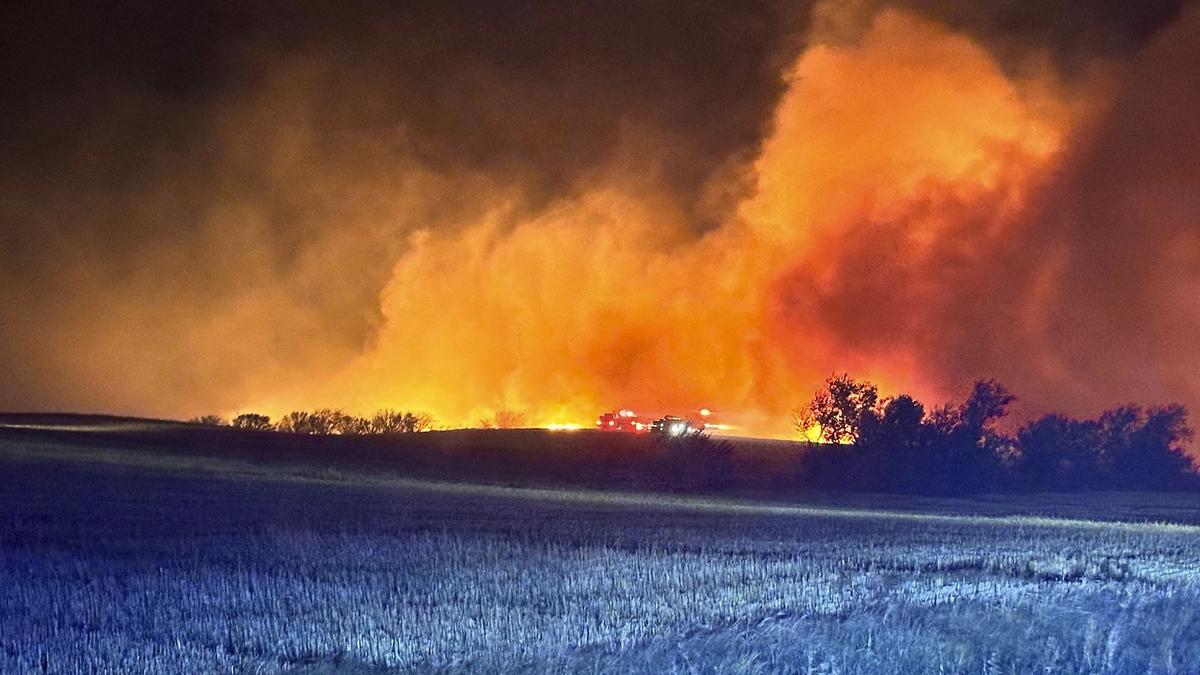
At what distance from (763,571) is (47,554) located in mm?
13520

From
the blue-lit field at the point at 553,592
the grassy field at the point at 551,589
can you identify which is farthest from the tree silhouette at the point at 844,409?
the blue-lit field at the point at 553,592

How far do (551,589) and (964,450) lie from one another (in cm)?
5778

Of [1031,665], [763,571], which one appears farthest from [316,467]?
[1031,665]

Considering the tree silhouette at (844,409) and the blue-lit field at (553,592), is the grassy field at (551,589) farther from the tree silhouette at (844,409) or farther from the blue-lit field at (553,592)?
the tree silhouette at (844,409)

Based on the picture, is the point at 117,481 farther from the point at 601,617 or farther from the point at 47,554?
→ the point at 601,617

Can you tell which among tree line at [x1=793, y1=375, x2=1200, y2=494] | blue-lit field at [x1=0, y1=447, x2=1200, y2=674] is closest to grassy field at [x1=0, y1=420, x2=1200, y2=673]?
blue-lit field at [x1=0, y1=447, x2=1200, y2=674]

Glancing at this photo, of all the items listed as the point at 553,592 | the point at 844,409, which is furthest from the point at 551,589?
the point at 844,409

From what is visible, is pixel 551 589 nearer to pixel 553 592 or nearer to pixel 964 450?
pixel 553 592

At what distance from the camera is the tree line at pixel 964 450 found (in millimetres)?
74000

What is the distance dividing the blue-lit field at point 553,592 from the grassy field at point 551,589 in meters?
0.07

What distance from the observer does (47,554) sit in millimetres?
25359

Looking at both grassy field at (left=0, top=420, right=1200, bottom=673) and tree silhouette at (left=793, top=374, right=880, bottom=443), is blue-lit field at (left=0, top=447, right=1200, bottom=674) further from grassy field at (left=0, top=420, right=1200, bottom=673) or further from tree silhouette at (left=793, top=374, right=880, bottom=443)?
tree silhouette at (left=793, top=374, right=880, bottom=443)

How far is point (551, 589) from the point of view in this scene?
22359mm

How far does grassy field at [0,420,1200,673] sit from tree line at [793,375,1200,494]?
30.3 metres
